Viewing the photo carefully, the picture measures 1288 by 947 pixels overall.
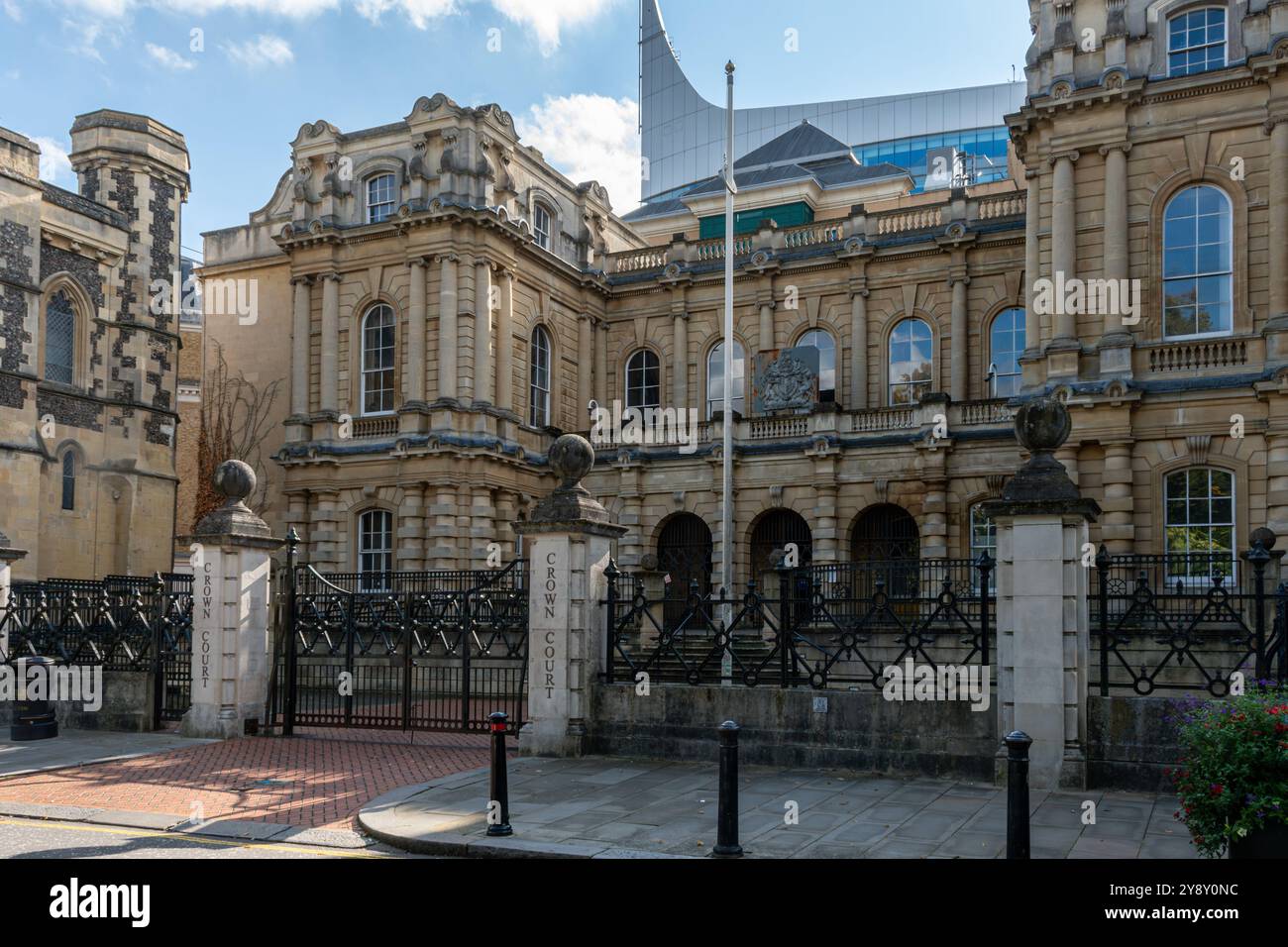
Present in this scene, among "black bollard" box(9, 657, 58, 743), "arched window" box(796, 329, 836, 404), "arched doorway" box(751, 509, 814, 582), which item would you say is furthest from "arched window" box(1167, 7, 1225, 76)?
"black bollard" box(9, 657, 58, 743)

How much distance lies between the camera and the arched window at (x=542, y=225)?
35.6 meters

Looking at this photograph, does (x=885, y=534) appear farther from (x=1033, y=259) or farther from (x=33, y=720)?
(x=33, y=720)

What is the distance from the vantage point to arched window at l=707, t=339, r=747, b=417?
3622 centimetres

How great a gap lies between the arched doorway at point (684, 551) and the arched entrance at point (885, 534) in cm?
423

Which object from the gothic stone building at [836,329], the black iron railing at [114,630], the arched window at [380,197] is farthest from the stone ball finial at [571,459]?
the arched window at [380,197]

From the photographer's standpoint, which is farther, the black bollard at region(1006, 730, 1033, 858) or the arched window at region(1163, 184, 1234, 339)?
the arched window at region(1163, 184, 1234, 339)

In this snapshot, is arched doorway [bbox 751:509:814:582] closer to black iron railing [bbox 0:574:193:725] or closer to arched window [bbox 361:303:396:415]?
arched window [bbox 361:303:396:415]

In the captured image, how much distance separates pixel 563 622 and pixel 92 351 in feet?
82.7

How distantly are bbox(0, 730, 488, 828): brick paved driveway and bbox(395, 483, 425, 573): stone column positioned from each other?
15427 mm

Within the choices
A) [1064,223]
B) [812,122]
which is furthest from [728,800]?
[812,122]

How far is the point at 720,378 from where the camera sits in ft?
120

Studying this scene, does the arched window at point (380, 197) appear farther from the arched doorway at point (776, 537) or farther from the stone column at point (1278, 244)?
the stone column at point (1278, 244)

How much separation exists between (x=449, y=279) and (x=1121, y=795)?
24506mm
